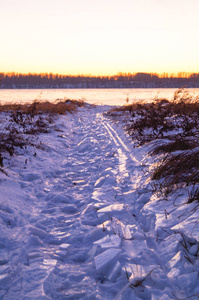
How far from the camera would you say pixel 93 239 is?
2170 millimetres

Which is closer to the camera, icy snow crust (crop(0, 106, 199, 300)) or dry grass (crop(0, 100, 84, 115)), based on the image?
icy snow crust (crop(0, 106, 199, 300))

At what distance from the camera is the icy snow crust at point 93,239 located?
1.56 metres

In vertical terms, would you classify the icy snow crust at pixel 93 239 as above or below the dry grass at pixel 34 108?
below

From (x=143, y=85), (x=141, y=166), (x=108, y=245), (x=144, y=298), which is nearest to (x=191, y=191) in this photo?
(x=108, y=245)

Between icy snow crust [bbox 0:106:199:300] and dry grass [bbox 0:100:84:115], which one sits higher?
dry grass [bbox 0:100:84:115]

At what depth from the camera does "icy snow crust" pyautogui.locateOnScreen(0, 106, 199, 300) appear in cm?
A: 156

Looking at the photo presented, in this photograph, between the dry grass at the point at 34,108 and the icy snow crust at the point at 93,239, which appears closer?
the icy snow crust at the point at 93,239

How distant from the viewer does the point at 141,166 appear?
4203 millimetres

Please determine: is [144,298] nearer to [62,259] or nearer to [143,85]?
[62,259]

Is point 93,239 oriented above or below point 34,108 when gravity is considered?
below

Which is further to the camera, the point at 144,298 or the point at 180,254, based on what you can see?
the point at 180,254

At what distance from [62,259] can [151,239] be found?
88 centimetres

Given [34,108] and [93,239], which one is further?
[34,108]

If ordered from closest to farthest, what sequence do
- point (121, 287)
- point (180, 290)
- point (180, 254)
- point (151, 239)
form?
point (180, 290) < point (121, 287) < point (180, 254) < point (151, 239)
